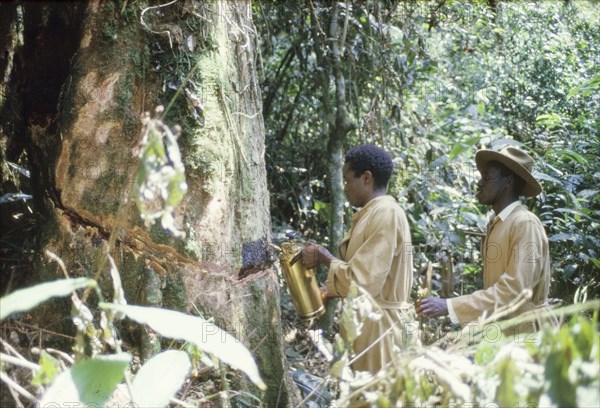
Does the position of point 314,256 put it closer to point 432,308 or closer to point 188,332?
point 432,308

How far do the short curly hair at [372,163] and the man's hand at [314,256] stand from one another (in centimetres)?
48

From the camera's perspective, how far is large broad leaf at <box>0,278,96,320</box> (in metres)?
1.42

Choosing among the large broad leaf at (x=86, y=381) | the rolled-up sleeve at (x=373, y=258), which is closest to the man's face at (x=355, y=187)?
the rolled-up sleeve at (x=373, y=258)

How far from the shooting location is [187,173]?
117 inches

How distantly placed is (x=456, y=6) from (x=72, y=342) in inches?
180

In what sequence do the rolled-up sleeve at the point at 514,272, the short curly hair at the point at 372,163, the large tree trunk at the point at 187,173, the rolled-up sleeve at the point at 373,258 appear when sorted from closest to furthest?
the large tree trunk at the point at 187,173 → the rolled-up sleeve at the point at 514,272 → the rolled-up sleeve at the point at 373,258 → the short curly hair at the point at 372,163

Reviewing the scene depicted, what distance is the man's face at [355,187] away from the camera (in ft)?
11.7

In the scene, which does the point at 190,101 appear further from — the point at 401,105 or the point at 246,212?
the point at 401,105

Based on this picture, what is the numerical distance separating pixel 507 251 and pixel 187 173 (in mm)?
1623

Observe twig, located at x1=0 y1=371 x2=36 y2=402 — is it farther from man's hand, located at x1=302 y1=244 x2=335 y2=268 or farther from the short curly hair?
the short curly hair

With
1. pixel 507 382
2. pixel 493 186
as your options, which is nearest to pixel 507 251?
pixel 493 186

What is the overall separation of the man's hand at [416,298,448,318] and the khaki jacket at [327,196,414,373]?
6 centimetres

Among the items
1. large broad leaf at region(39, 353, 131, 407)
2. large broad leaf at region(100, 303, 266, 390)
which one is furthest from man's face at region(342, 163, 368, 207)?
large broad leaf at region(39, 353, 131, 407)

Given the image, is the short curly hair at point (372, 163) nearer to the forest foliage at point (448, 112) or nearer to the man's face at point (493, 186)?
the man's face at point (493, 186)
